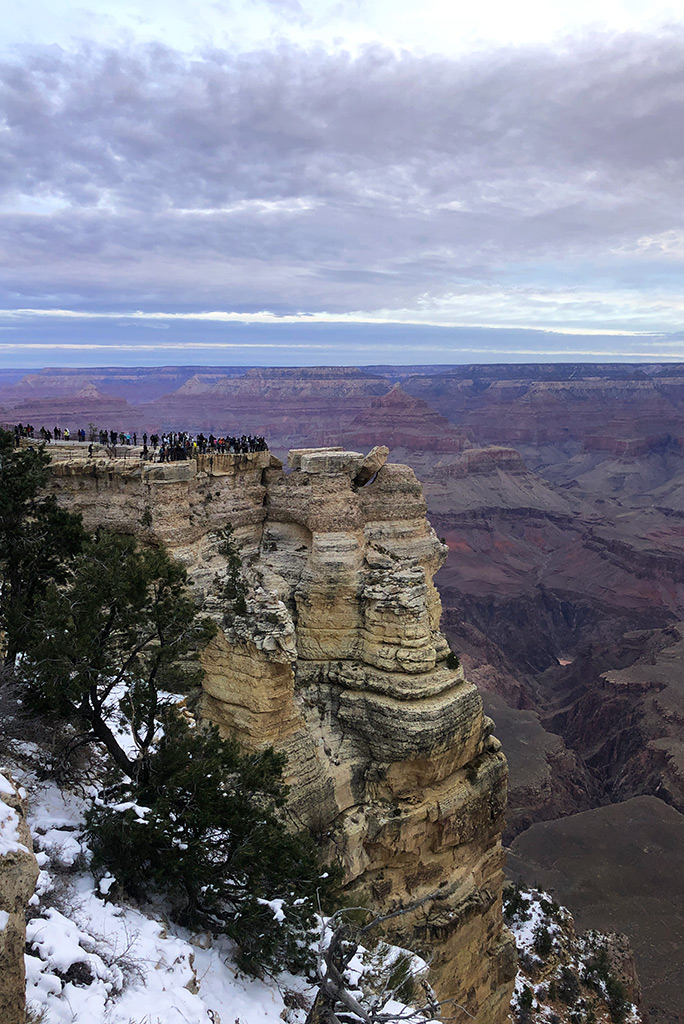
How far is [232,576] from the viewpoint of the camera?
70.9ft

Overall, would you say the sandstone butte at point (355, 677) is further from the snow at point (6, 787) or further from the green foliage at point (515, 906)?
the snow at point (6, 787)

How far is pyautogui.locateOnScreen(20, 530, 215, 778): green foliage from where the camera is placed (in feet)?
43.0

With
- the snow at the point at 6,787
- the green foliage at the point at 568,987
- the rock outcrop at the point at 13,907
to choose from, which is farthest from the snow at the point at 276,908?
the green foliage at the point at 568,987

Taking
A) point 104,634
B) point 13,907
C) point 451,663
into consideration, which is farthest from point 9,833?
point 451,663

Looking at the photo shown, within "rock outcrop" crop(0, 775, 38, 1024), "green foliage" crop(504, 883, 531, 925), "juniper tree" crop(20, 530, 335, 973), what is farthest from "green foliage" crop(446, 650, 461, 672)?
"green foliage" crop(504, 883, 531, 925)

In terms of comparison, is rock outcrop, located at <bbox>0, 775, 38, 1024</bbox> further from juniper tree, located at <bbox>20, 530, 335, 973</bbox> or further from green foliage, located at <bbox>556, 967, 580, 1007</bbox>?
green foliage, located at <bbox>556, 967, 580, 1007</bbox>

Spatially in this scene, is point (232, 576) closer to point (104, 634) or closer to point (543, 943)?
point (104, 634)

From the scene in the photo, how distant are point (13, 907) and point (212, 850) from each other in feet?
24.9

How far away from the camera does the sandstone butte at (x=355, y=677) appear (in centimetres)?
2000

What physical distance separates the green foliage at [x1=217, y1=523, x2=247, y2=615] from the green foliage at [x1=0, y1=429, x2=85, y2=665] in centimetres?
525

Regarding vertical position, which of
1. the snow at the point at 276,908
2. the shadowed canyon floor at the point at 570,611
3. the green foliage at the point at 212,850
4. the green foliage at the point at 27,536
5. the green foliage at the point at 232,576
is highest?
the green foliage at the point at 27,536

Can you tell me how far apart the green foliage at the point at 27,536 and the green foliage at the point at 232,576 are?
525cm

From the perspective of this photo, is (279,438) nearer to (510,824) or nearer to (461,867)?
(510,824)

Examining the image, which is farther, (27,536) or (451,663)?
(451,663)
